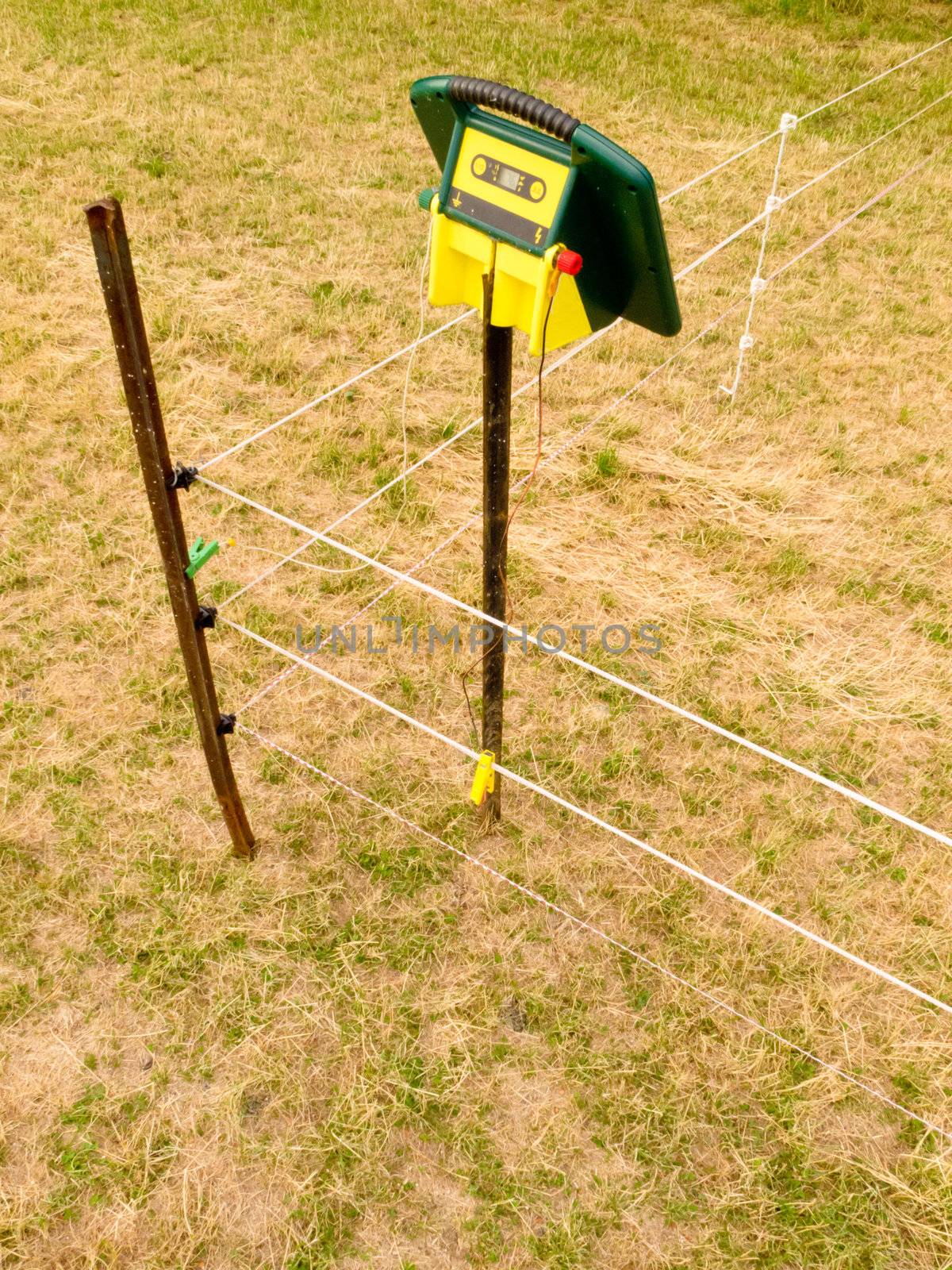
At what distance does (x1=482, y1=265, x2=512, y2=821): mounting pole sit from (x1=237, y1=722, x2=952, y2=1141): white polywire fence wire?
0.19m

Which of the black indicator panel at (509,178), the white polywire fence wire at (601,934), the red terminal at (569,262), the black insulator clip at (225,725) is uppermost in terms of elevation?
the black indicator panel at (509,178)

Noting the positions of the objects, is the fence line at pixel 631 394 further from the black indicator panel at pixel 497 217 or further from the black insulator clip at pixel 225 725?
the black indicator panel at pixel 497 217

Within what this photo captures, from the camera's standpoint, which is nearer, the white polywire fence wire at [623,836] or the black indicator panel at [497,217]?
the black indicator panel at [497,217]

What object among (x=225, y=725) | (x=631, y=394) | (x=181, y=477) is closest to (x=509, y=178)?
(x=181, y=477)

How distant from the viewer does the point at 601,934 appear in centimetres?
265

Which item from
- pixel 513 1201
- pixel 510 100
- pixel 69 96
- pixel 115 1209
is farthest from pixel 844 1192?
pixel 69 96

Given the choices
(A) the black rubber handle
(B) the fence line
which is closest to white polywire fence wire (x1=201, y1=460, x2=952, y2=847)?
(B) the fence line

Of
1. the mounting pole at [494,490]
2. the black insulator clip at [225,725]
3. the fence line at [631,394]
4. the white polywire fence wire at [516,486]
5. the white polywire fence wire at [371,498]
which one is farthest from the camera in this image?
the white polywire fence wire at [371,498]

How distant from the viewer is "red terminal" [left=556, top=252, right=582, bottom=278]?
1607 millimetres

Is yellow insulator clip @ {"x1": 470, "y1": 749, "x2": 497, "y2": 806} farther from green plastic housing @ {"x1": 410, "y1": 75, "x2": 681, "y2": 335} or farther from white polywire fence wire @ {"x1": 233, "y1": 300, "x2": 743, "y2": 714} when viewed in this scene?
green plastic housing @ {"x1": 410, "y1": 75, "x2": 681, "y2": 335}

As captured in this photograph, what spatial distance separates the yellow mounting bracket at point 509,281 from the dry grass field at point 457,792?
5.05 ft

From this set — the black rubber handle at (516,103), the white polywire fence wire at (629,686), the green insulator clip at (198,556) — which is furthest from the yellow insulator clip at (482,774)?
the black rubber handle at (516,103)

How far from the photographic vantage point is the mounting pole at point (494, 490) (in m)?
1.96

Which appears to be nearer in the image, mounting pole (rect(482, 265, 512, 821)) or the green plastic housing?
the green plastic housing
